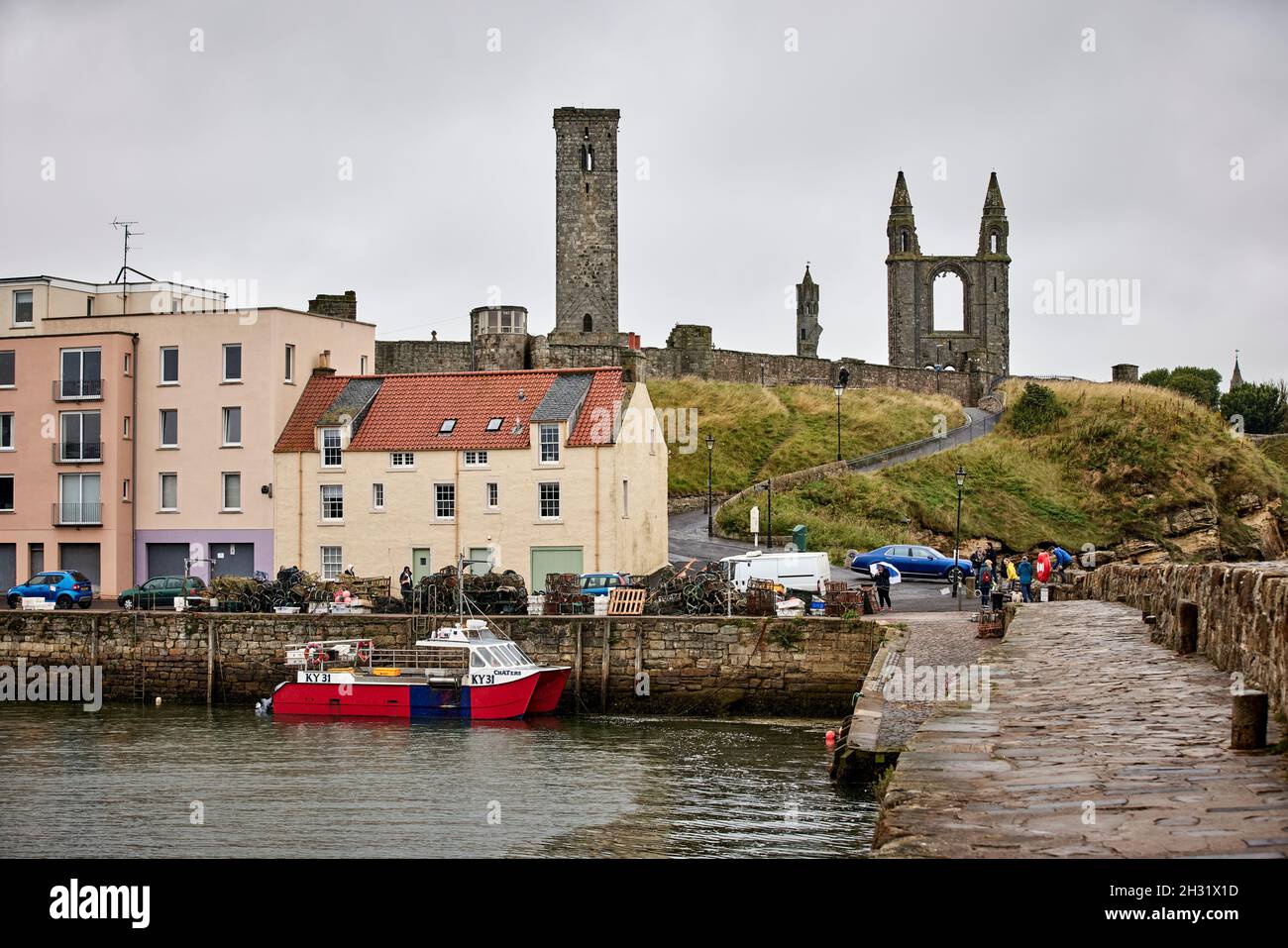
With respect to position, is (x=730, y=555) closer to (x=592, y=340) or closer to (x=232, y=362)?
(x=232, y=362)

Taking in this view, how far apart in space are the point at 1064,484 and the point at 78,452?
41.0 metres

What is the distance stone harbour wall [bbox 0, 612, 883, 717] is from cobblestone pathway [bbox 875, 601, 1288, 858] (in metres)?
22.1

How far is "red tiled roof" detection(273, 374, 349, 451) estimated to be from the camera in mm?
49094

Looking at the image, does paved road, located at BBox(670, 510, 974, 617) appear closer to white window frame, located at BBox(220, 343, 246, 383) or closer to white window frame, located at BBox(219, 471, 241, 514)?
white window frame, located at BBox(219, 471, 241, 514)

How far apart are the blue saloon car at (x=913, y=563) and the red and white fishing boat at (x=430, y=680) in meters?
14.9

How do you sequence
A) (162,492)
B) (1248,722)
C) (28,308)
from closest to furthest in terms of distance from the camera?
1. (1248,722)
2. (162,492)
3. (28,308)

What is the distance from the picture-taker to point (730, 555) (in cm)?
5178

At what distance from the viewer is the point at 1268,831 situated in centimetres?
707

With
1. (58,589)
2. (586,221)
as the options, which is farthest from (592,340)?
(58,589)

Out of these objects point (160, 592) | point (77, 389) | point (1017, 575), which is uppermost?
point (77, 389)

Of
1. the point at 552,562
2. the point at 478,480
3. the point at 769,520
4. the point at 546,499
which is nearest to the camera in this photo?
the point at 552,562
